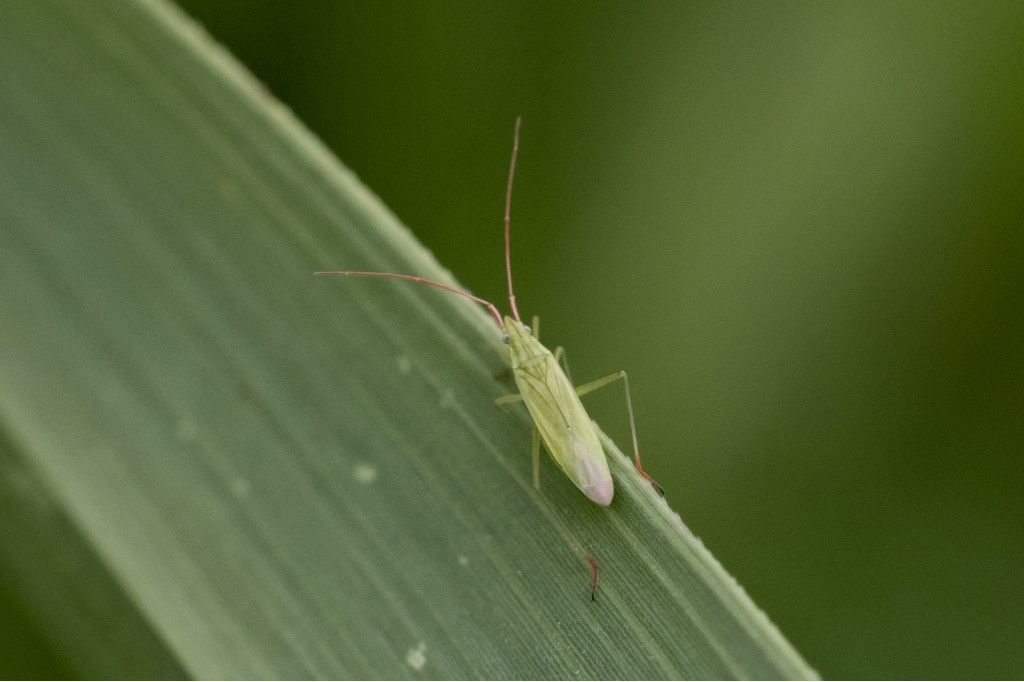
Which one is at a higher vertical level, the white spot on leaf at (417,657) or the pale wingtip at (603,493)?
the pale wingtip at (603,493)

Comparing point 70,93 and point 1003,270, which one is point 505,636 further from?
point 1003,270

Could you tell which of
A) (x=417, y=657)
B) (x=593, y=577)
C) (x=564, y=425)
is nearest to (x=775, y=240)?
(x=564, y=425)

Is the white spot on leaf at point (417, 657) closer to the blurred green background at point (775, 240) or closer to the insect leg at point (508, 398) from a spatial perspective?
the insect leg at point (508, 398)

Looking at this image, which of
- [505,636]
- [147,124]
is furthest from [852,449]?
[147,124]

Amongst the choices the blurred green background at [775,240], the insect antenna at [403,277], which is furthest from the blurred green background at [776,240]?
the insect antenna at [403,277]

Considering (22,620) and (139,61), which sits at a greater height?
(139,61)

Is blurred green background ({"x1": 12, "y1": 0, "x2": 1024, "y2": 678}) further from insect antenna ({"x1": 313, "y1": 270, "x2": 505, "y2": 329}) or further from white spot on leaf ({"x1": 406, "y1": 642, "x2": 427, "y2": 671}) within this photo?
white spot on leaf ({"x1": 406, "y1": 642, "x2": 427, "y2": 671})
